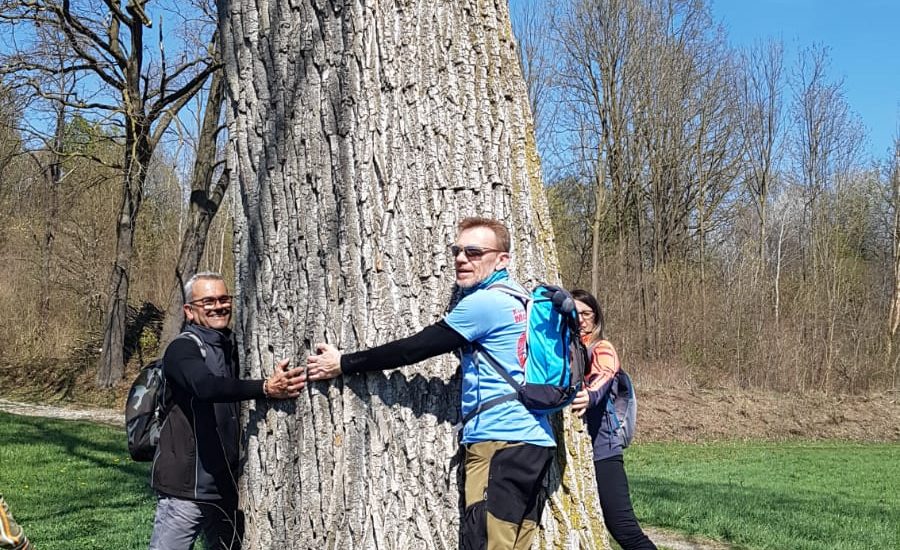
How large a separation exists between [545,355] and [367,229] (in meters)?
0.83

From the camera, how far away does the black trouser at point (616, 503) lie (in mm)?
5273

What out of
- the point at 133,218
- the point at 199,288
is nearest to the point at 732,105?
the point at 133,218

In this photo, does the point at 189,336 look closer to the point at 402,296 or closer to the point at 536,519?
the point at 402,296

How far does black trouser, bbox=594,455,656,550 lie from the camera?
5.27m

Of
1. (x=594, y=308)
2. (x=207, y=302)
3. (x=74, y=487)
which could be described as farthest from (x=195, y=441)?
(x=74, y=487)

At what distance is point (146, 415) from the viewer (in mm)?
4262

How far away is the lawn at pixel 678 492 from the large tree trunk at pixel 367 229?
4.45m

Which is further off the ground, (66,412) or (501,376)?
(501,376)

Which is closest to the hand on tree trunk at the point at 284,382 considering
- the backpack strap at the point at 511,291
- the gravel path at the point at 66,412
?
the backpack strap at the point at 511,291

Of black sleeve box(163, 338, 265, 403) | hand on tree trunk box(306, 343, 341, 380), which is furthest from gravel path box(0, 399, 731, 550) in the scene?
hand on tree trunk box(306, 343, 341, 380)

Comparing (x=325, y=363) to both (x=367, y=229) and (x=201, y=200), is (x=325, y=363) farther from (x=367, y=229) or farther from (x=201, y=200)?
(x=201, y=200)

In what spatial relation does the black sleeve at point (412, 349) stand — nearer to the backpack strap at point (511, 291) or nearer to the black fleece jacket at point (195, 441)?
the backpack strap at point (511, 291)

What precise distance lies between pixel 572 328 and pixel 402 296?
2.18ft

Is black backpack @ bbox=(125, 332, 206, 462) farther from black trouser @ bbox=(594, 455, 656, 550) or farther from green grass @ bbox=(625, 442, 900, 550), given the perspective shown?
green grass @ bbox=(625, 442, 900, 550)
